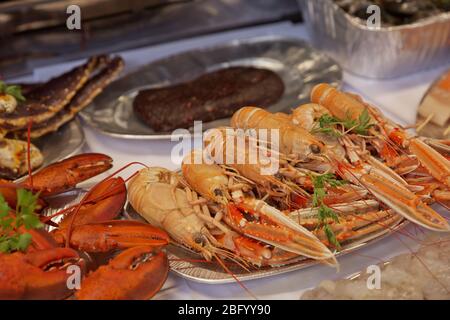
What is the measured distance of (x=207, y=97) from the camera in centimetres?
246

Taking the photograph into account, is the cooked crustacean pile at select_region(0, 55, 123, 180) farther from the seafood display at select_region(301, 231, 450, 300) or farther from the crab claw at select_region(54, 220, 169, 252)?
the seafood display at select_region(301, 231, 450, 300)

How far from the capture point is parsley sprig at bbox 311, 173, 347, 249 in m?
1.58

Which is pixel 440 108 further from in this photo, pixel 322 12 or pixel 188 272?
pixel 188 272

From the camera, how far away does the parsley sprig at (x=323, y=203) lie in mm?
1582

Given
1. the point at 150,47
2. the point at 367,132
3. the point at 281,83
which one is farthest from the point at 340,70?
the point at 150,47

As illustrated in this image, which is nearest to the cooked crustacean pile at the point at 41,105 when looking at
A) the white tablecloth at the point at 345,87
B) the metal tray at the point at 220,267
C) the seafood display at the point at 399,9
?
the white tablecloth at the point at 345,87

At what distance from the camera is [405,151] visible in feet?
5.96

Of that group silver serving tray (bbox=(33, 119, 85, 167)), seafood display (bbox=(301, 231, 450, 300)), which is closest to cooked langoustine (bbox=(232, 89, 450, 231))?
seafood display (bbox=(301, 231, 450, 300))

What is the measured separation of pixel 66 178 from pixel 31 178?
0.12 m

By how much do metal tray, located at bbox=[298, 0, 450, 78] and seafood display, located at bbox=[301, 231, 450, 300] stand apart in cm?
118

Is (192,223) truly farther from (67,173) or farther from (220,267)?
(67,173)

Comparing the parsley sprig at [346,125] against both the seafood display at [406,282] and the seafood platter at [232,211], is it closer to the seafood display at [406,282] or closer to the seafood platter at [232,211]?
the seafood platter at [232,211]

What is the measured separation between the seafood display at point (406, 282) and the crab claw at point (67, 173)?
34.8 inches

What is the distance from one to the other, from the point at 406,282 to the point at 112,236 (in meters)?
0.85
